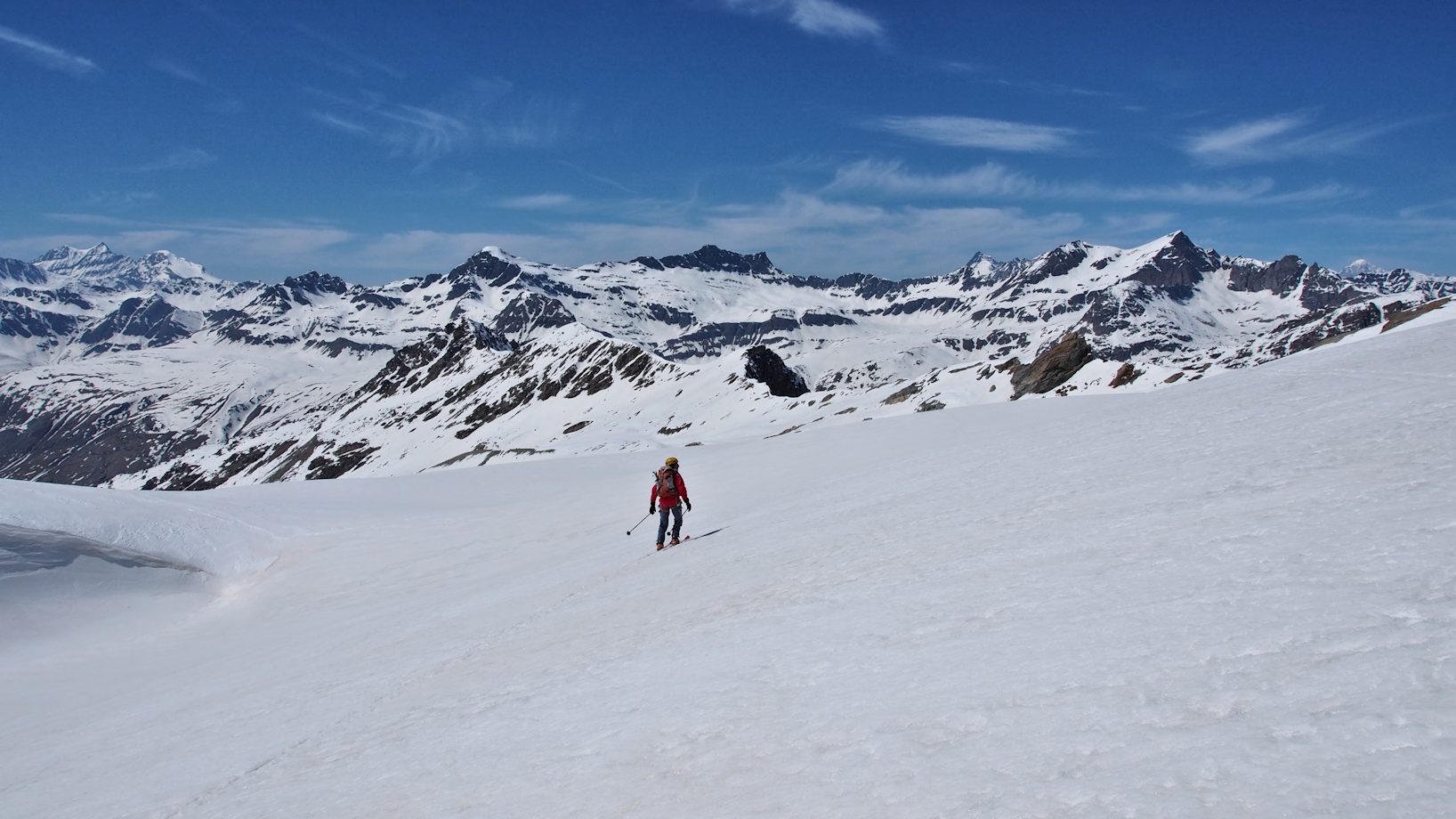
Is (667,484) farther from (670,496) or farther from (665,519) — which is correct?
(665,519)

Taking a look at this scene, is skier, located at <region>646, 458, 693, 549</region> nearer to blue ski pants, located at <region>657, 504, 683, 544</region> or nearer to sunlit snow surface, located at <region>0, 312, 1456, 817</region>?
blue ski pants, located at <region>657, 504, 683, 544</region>

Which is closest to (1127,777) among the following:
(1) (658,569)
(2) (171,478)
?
(1) (658,569)

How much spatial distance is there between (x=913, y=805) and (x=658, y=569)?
32.4ft

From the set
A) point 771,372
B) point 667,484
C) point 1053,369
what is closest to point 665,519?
point 667,484

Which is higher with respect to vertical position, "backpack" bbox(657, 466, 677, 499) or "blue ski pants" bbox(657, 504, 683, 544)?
"backpack" bbox(657, 466, 677, 499)

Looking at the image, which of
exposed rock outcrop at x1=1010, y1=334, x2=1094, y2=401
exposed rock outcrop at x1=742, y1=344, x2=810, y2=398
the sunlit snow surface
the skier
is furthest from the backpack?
exposed rock outcrop at x1=742, y1=344, x2=810, y2=398

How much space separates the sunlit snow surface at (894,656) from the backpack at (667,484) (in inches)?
54.7

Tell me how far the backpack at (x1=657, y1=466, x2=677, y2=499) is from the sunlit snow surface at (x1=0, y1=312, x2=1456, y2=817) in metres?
1.39

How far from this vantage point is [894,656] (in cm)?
746

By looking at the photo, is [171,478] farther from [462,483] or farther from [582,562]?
[582,562]

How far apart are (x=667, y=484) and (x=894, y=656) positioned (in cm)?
1062

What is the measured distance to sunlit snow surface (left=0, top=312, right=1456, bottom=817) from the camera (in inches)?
202

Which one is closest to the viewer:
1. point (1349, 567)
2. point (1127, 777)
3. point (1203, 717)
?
point (1127, 777)

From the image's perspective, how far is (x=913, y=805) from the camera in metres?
5.05
